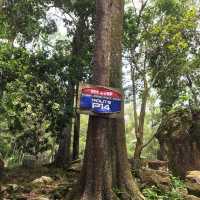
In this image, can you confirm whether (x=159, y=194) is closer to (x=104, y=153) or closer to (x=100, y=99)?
(x=104, y=153)

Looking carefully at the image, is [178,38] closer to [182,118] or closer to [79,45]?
[182,118]

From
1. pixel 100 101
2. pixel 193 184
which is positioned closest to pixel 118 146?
pixel 100 101

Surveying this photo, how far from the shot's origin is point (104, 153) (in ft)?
26.1

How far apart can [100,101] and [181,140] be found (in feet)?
24.9

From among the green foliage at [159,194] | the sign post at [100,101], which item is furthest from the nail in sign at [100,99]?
the green foliage at [159,194]

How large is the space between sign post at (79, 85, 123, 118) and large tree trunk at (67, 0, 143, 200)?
0.20m

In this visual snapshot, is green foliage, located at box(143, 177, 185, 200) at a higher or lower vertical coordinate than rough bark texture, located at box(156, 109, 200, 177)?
lower

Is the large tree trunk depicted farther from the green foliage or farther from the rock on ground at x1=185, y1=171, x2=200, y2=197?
the rock on ground at x1=185, y1=171, x2=200, y2=197

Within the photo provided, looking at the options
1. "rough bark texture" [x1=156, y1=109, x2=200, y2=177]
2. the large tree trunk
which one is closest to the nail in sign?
the large tree trunk

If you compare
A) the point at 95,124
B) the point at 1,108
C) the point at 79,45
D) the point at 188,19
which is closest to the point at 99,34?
the point at 95,124

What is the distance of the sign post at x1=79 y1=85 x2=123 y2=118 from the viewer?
25.0 feet

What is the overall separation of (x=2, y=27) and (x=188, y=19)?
23.1 feet

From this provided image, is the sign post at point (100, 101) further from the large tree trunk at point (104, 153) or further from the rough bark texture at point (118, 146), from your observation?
the rough bark texture at point (118, 146)

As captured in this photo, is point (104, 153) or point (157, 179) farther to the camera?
point (157, 179)
